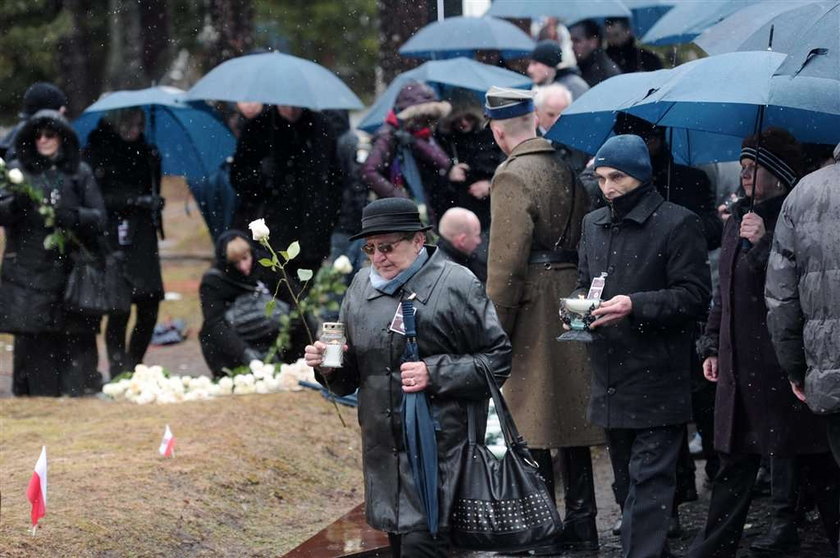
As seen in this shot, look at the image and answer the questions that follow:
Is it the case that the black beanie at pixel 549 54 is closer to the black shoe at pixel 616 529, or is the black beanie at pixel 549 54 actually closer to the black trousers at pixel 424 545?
the black shoe at pixel 616 529

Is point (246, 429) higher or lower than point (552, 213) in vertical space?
lower

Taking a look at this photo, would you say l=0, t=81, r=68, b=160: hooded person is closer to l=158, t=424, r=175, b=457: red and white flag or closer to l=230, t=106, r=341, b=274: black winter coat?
l=230, t=106, r=341, b=274: black winter coat

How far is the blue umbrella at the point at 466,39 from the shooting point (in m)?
13.3

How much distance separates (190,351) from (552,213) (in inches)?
327

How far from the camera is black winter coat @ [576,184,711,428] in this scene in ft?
22.9

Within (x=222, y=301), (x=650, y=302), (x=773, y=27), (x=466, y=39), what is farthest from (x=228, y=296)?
(x=773, y=27)

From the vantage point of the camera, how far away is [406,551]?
6195 mm

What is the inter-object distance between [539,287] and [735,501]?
153 centimetres

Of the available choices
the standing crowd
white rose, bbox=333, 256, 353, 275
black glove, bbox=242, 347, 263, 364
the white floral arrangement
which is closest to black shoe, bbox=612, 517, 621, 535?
the standing crowd

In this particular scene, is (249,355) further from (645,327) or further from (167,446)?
(645,327)

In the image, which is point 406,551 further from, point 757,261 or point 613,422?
A: point 757,261

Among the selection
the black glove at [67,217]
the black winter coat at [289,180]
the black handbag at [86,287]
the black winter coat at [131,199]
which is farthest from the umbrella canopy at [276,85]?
the black handbag at [86,287]

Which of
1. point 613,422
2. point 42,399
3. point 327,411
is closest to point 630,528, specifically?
point 613,422

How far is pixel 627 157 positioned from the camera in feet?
23.1
